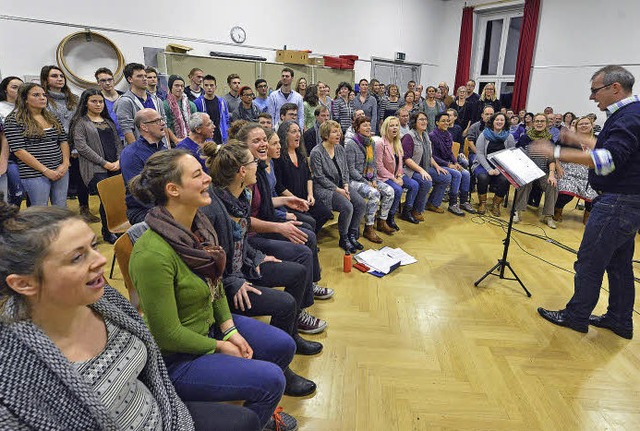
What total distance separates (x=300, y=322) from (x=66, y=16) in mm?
5590

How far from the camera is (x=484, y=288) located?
3121 millimetres

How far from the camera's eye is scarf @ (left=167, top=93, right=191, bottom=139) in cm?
441

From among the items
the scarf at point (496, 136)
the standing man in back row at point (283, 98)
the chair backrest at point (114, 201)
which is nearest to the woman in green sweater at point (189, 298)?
the chair backrest at point (114, 201)

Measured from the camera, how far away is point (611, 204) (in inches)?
89.0

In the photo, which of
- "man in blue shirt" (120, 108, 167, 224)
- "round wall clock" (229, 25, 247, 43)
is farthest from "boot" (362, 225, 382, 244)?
"round wall clock" (229, 25, 247, 43)

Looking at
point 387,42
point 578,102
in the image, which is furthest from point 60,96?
point 578,102

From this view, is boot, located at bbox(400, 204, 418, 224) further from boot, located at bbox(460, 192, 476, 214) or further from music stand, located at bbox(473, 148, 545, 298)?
music stand, located at bbox(473, 148, 545, 298)

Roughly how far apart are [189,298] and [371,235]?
9.07ft

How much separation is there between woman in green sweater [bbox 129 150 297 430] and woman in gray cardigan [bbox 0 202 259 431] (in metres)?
0.21

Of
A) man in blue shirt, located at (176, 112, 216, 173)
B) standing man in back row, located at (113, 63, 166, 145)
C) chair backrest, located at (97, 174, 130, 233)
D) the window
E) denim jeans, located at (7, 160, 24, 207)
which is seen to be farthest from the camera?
the window

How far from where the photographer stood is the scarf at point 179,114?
441cm

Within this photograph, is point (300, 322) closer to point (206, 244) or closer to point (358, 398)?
point (358, 398)

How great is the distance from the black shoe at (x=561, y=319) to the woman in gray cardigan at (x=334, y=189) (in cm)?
164

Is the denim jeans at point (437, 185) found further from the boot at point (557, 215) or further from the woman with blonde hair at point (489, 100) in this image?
the woman with blonde hair at point (489, 100)
